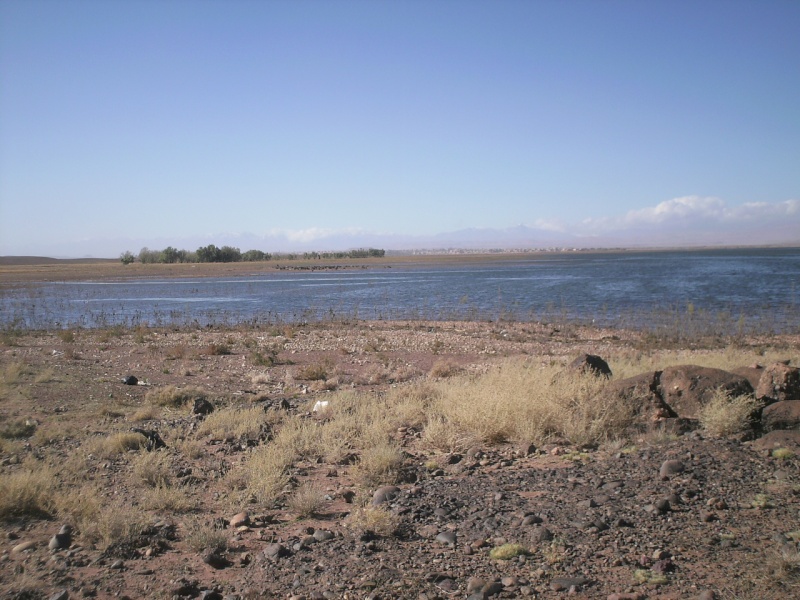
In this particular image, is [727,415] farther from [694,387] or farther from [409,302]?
[409,302]

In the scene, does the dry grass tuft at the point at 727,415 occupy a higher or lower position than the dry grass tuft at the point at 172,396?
higher

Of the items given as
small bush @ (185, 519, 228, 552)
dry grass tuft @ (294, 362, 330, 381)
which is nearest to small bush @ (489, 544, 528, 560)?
small bush @ (185, 519, 228, 552)

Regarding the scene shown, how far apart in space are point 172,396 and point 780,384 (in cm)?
1161

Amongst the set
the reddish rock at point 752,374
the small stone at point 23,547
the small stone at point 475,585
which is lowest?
the small stone at point 23,547

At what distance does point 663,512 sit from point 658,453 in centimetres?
193

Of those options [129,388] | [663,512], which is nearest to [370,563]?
[663,512]

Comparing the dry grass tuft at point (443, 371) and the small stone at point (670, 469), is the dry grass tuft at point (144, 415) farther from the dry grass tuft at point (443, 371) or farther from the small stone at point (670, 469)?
the small stone at point (670, 469)

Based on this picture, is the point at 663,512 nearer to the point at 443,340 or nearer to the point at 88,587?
the point at 88,587

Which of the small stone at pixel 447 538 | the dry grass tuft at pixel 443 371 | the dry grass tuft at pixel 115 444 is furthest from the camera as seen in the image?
the dry grass tuft at pixel 443 371

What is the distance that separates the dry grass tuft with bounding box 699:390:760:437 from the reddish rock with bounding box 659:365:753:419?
0.39 m

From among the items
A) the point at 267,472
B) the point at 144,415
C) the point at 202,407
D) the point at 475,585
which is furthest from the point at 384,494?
the point at 144,415

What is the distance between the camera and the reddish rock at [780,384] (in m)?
9.18

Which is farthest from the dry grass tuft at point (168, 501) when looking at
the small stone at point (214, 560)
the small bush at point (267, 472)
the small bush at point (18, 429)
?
the small bush at point (18, 429)

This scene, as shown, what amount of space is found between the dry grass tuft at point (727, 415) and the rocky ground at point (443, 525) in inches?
6.4
